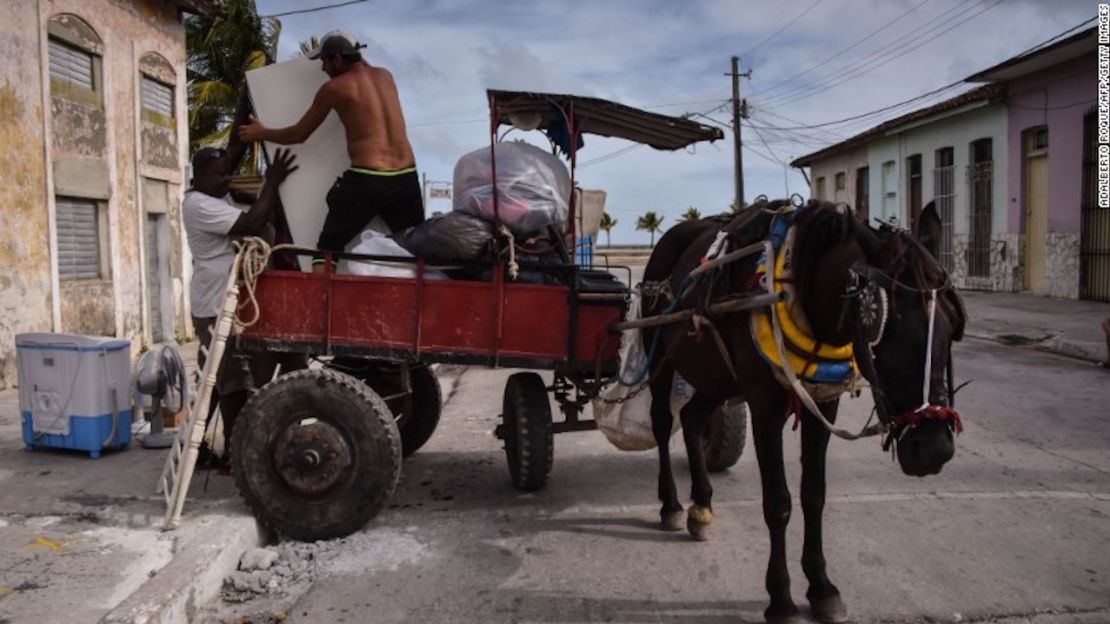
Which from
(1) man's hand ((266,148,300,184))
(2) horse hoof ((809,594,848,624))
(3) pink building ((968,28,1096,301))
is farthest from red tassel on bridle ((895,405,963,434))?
(3) pink building ((968,28,1096,301))

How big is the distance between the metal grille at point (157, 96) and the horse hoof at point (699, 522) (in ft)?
39.0

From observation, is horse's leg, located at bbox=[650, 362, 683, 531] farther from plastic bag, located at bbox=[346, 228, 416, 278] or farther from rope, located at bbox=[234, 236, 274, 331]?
rope, located at bbox=[234, 236, 274, 331]

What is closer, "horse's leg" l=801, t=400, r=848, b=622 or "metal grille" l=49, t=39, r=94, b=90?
"horse's leg" l=801, t=400, r=848, b=622

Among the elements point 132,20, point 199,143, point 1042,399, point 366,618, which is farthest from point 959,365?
point 199,143

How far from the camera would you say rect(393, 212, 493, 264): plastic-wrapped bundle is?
15.7ft

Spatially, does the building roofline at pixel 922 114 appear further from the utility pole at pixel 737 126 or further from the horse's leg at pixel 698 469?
the horse's leg at pixel 698 469

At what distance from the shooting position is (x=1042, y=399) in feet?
27.1

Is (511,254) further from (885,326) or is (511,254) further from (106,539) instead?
(106,539)

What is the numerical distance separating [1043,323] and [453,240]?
494 inches

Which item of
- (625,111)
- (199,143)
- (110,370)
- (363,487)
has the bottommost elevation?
(363,487)

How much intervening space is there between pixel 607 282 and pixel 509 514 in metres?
1.51

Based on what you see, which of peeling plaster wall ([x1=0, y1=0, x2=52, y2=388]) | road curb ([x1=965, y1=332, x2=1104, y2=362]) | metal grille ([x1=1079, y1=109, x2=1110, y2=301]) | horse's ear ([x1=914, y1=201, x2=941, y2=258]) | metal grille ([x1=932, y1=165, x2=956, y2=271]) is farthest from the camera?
metal grille ([x1=932, y1=165, x2=956, y2=271])

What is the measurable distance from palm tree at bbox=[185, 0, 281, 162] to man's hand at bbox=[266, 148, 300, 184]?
1504 cm

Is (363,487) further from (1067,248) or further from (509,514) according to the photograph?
(1067,248)
